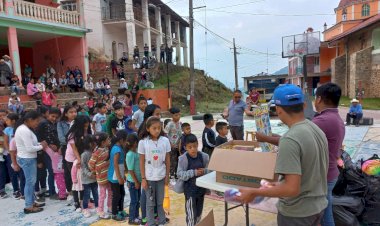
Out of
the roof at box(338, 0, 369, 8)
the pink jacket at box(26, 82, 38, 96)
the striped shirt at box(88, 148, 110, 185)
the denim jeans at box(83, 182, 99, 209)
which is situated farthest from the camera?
the roof at box(338, 0, 369, 8)

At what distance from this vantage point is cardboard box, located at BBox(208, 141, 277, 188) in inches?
98.9

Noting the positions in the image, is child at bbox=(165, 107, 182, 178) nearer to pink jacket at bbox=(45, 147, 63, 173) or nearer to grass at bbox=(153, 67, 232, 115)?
pink jacket at bbox=(45, 147, 63, 173)

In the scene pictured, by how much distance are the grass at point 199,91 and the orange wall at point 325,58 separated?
46.3ft

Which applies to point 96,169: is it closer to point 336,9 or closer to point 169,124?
point 169,124

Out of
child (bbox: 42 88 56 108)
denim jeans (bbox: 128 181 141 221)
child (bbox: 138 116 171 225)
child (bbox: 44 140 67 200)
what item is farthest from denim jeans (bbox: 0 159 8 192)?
child (bbox: 42 88 56 108)

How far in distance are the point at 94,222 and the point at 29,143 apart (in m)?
1.52

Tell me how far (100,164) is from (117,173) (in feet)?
1.14

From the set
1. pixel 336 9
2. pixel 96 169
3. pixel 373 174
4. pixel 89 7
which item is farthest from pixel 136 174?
pixel 336 9

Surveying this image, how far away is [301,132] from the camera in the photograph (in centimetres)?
179

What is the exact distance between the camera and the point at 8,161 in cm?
556

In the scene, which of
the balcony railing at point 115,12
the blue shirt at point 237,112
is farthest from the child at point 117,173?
the balcony railing at point 115,12

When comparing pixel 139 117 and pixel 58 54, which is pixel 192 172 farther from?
pixel 58 54

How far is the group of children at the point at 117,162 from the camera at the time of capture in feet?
11.8

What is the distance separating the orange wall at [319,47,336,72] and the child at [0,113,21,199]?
35596 mm
